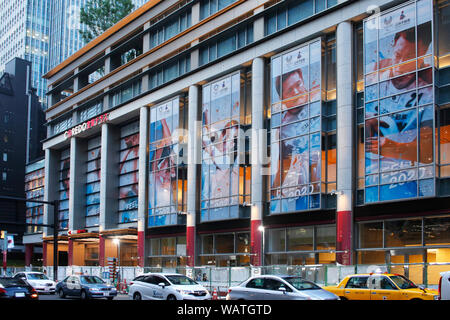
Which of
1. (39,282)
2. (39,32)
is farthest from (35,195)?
(39,32)

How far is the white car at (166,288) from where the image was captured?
947 inches

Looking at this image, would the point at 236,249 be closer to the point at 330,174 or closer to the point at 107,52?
the point at 330,174

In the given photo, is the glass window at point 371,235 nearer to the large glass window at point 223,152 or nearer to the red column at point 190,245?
the large glass window at point 223,152

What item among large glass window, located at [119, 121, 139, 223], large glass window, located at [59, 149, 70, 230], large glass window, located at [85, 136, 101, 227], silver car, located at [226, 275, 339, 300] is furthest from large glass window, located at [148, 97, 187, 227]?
silver car, located at [226, 275, 339, 300]

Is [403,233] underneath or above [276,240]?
above

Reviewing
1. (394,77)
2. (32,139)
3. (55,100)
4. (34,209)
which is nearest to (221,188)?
(394,77)

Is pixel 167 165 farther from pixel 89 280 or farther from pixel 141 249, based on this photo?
pixel 89 280

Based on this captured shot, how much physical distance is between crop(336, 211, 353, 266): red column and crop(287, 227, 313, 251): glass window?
3216 millimetres

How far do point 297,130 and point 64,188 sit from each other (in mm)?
43445

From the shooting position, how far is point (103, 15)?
3282 inches

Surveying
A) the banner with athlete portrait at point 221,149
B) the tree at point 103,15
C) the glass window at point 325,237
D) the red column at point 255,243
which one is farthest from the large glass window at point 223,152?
the tree at point 103,15

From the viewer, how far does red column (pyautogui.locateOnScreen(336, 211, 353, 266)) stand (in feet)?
106

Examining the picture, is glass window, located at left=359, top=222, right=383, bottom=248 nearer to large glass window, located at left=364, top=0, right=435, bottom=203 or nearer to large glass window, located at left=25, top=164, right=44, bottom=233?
large glass window, located at left=364, top=0, right=435, bottom=203

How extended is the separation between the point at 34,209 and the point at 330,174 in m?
57.1
